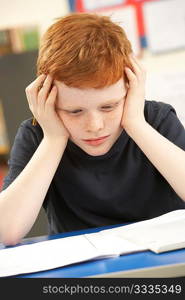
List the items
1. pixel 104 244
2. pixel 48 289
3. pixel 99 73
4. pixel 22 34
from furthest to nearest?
pixel 22 34 < pixel 99 73 < pixel 104 244 < pixel 48 289

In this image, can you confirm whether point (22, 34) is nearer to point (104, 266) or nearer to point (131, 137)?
point (131, 137)

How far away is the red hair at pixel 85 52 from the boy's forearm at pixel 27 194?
0.20 m

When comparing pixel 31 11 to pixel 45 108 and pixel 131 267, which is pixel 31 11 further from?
pixel 131 267

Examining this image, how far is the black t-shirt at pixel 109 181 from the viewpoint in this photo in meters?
1.17

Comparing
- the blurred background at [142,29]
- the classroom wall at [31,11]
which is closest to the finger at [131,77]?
the blurred background at [142,29]

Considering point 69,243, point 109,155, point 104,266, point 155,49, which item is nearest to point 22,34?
point 155,49

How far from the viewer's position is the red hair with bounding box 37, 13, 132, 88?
96cm

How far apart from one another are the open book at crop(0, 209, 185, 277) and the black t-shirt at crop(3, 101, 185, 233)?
21cm

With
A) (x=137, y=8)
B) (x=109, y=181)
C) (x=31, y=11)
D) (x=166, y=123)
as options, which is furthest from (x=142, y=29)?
(x=109, y=181)

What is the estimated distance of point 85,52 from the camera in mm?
968

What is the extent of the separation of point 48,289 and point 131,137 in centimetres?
56

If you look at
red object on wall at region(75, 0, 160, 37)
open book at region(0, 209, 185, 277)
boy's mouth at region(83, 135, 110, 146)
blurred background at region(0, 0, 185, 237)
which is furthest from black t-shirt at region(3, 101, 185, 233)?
red object on wall at region(75, 0, 160, 37)

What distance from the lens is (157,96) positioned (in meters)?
2.15

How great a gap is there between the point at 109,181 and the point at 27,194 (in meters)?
0.24
